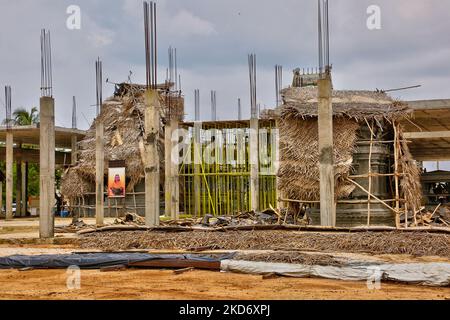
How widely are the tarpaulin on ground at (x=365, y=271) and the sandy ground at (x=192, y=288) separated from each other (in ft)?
0.57

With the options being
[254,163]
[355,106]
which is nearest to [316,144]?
[355,106]

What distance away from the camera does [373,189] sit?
17.4m

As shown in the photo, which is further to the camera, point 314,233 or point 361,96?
point 361,96

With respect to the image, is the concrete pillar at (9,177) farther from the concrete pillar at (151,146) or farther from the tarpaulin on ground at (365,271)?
the tarpaulin on ground at (365,271)

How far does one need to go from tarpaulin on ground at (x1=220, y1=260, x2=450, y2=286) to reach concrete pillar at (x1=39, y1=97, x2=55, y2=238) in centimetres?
703

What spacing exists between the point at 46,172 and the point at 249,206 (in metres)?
13.0

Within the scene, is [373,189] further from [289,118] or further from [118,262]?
[118,262]

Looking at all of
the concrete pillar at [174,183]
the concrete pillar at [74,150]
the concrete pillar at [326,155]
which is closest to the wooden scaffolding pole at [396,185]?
the concrete pillar at [326,155]

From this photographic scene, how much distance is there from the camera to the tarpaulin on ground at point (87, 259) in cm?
1139

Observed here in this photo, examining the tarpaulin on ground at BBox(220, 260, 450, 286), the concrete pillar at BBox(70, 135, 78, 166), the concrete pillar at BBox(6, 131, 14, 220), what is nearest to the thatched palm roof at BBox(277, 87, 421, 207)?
the tarpaulin on ground at BBox(220, 260, 450, 286)

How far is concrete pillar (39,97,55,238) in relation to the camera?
53.0 feet

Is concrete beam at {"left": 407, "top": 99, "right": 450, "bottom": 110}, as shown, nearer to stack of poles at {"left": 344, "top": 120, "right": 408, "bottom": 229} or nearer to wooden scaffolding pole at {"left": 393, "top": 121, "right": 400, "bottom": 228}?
stack of poles at {"left": 344, "top": 120, "right": 408, "bottom": 229}
